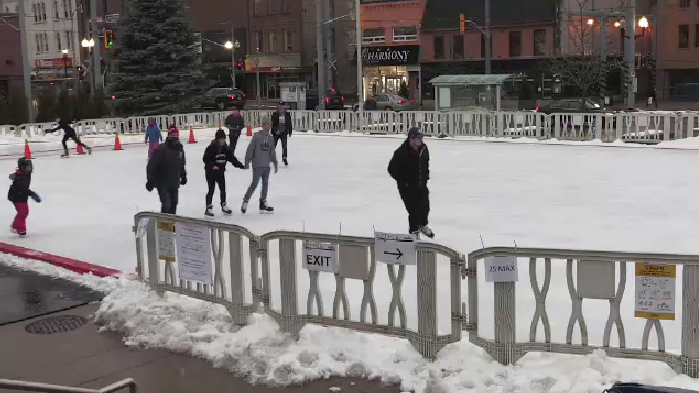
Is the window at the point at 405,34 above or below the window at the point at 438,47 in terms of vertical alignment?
above

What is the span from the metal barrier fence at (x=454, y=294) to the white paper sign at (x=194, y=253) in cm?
5

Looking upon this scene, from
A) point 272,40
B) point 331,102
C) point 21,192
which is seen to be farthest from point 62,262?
point 272,40

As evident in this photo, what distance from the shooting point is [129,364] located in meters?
6.65

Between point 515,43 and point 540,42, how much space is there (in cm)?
208

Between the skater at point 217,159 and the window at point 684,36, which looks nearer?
the skater at point 217,159

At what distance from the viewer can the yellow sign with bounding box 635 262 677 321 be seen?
5879 mm

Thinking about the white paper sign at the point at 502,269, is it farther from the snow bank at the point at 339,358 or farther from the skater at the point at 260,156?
the skater at the point at 260,156

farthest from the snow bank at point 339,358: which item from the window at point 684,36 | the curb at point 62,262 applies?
the window at point 684,36

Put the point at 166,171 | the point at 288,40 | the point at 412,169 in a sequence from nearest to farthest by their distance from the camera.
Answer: the point at 412,169
the point at 166,171
the point at 288,40

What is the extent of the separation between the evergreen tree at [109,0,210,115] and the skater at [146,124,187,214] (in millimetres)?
27787

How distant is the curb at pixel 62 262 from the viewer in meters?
9.65

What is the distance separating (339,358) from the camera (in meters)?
6.51

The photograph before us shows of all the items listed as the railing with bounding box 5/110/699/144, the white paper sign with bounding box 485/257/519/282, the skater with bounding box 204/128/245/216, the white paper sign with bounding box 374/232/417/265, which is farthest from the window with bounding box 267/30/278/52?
the white paper sign with bounding box 485/257/519/282

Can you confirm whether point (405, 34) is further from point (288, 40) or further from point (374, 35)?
point (288, 40)
